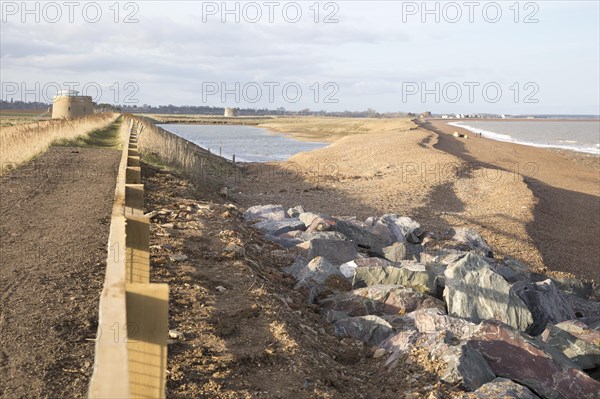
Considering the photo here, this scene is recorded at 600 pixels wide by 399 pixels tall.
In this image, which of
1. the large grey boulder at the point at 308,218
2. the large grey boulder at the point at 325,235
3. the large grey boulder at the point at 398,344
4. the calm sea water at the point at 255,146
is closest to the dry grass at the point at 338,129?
the calm sea water at the point at 255,146

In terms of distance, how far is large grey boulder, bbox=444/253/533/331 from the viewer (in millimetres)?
6993

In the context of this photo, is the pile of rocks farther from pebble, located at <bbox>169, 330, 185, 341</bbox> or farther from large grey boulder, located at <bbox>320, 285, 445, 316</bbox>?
pebble, located at <bbox>169, 330, 185, 341</bbox>

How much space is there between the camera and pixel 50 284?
5773mm

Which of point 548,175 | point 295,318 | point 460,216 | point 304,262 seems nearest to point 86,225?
point 304,262

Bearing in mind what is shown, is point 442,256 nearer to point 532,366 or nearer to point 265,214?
point 265,214

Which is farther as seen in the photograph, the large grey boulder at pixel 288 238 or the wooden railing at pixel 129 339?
the large grey boulder at pixel 288 238

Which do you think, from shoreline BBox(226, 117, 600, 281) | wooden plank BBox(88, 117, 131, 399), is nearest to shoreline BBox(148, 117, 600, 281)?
shoreline BBox(226, 117, 600, 281)

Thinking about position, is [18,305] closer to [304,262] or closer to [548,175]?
[304,262]

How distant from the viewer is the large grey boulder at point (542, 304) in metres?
7.35

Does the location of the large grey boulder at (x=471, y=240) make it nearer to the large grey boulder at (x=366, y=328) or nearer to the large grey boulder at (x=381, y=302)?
the large grey boulder at (x=381, y=302)

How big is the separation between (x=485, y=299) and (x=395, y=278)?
1117 millimetres

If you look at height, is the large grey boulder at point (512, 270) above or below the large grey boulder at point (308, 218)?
below

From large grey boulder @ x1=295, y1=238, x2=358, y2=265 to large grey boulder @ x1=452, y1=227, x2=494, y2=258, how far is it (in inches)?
114

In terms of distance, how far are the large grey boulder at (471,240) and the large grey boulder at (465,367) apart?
20.0ft
